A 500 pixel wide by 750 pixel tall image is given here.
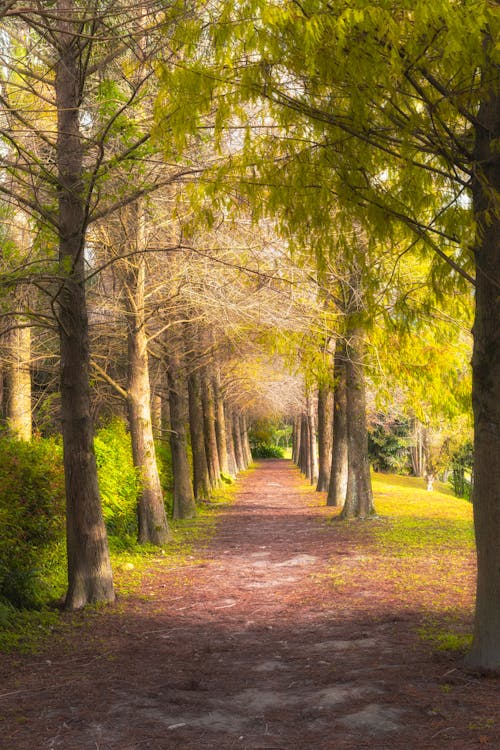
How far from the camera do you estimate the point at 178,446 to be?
62.2 ft

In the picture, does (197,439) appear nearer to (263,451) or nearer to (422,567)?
(422,567)

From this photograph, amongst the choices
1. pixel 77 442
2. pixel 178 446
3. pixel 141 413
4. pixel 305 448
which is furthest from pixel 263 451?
pixel 77 442

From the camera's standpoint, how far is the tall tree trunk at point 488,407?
5.81 m

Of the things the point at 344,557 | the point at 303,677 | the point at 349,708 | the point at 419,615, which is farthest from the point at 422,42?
the point at 344,557

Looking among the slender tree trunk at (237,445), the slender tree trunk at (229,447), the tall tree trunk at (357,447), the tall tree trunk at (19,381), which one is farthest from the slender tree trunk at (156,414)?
the slender tree trunk at (237,445)

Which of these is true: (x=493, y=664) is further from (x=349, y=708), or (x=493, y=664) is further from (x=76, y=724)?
(x=76, y=724)

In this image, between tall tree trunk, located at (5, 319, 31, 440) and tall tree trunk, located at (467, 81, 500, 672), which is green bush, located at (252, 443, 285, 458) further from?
tall tree trunk, located at (467, 81, 500, 672)

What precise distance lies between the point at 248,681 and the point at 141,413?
357 inches

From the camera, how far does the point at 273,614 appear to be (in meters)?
9.00

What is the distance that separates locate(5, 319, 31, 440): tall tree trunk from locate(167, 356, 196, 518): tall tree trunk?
378 cm

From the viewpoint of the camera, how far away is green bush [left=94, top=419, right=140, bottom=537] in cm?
1358

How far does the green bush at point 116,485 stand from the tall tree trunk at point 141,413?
0.23 meters

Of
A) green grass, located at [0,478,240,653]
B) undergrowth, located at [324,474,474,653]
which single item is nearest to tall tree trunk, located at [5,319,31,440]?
green grass, located at [0,478,240,653]

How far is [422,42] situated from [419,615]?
5.85m
